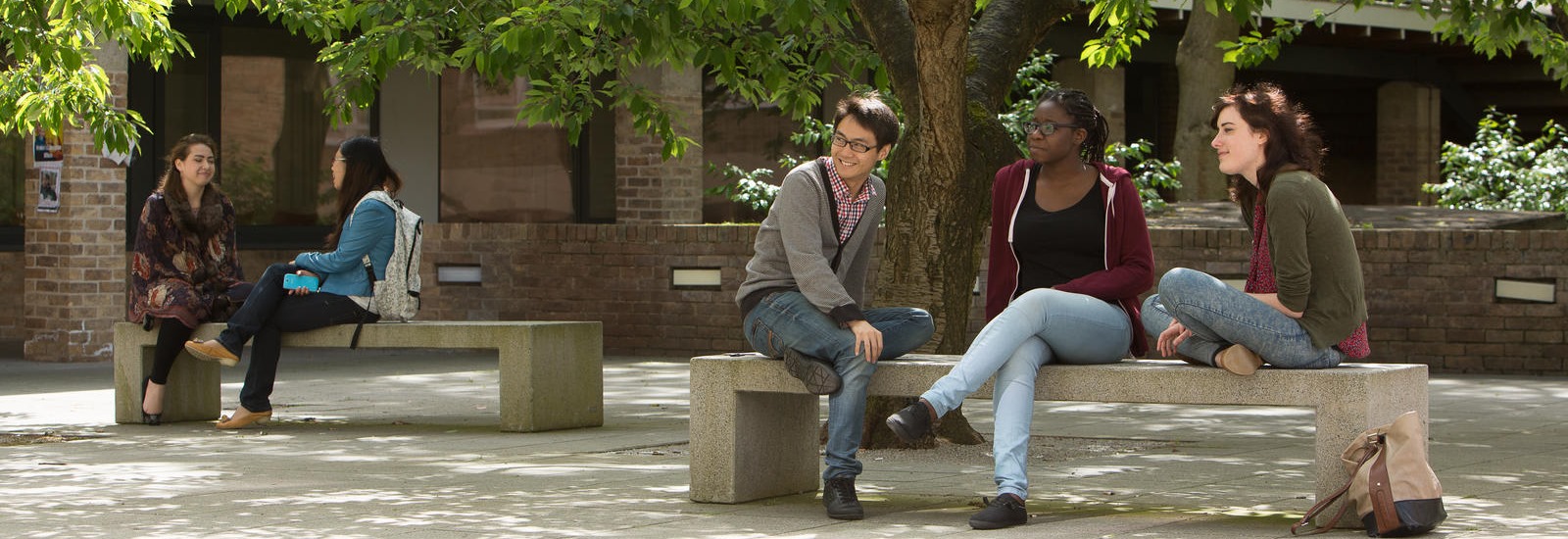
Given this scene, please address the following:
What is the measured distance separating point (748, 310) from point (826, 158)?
22.3 inches

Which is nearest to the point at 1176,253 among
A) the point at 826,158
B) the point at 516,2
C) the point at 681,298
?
the point at 681,298

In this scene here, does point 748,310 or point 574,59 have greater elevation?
point 574,59

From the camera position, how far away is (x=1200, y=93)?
17.3 m

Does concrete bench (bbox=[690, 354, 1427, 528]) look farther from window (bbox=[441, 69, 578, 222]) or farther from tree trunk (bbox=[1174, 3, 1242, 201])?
window (bbox=[441, 69, 578, 222])

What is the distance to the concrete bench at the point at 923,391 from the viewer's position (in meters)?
5.77

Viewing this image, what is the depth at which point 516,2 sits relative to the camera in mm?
9125

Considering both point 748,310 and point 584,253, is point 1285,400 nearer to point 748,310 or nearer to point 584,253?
point 748,310

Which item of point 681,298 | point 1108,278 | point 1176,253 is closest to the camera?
point 1108,278

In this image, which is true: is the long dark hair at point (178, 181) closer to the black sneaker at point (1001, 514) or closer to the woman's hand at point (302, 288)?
the woman's hand at point (302, 288)

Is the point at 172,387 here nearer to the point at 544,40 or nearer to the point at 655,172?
the point at 544,40

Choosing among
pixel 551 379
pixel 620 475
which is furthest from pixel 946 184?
pixel 551 379

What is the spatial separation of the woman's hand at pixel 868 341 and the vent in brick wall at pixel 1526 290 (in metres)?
8.45

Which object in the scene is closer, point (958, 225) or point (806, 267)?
point (806, 267)

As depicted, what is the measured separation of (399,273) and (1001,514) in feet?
14.7
